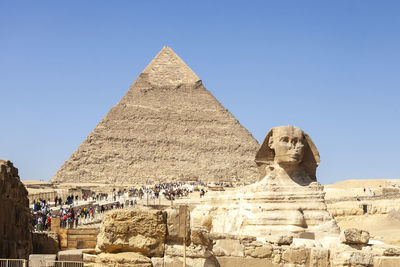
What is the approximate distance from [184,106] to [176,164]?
16267 millimetres

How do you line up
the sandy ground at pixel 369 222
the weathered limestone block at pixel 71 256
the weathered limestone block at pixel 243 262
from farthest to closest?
the sandy ground at pixel 369 222 → the weathered limestone block at pixel 71 256 → the weathered limestone block at pixel 243 262

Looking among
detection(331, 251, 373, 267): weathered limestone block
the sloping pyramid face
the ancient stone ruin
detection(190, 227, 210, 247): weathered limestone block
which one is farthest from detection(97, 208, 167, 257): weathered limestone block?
the sloping pyramid face

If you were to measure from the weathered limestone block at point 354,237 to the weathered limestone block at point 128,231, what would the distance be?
156cm

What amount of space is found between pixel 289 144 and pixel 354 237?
4679mm

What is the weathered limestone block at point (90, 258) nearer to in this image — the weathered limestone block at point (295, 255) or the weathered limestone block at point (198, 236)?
the weathered limestone block at point (198, 236)

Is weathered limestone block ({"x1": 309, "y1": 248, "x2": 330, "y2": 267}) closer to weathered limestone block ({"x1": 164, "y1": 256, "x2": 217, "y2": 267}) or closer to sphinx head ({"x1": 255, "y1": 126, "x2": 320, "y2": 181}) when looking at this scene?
weathered limestone block ({"x1": 164, "y1": 256, "x2": 217, "y2": 267})

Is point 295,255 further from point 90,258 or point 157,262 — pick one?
point 90,258

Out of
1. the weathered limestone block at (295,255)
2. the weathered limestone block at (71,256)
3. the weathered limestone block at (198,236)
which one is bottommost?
the weathered limestone block at (71,256)

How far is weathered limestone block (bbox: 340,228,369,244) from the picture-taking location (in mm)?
4559

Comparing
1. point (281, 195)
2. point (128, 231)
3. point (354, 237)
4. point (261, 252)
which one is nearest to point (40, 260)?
→ point (261, 252)

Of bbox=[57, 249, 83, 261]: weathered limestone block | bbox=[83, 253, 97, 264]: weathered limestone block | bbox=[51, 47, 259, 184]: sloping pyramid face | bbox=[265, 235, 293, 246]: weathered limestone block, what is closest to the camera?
bbox=[83, 253, 97, 264]: weathered limestone block

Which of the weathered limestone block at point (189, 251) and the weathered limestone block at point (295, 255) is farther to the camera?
the weathered limestone block at point (295, 255)

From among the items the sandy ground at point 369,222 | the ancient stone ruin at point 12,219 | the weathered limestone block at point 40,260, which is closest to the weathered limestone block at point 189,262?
the weathered limestone block at point 40,260

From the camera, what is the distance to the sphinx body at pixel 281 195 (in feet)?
28.2
